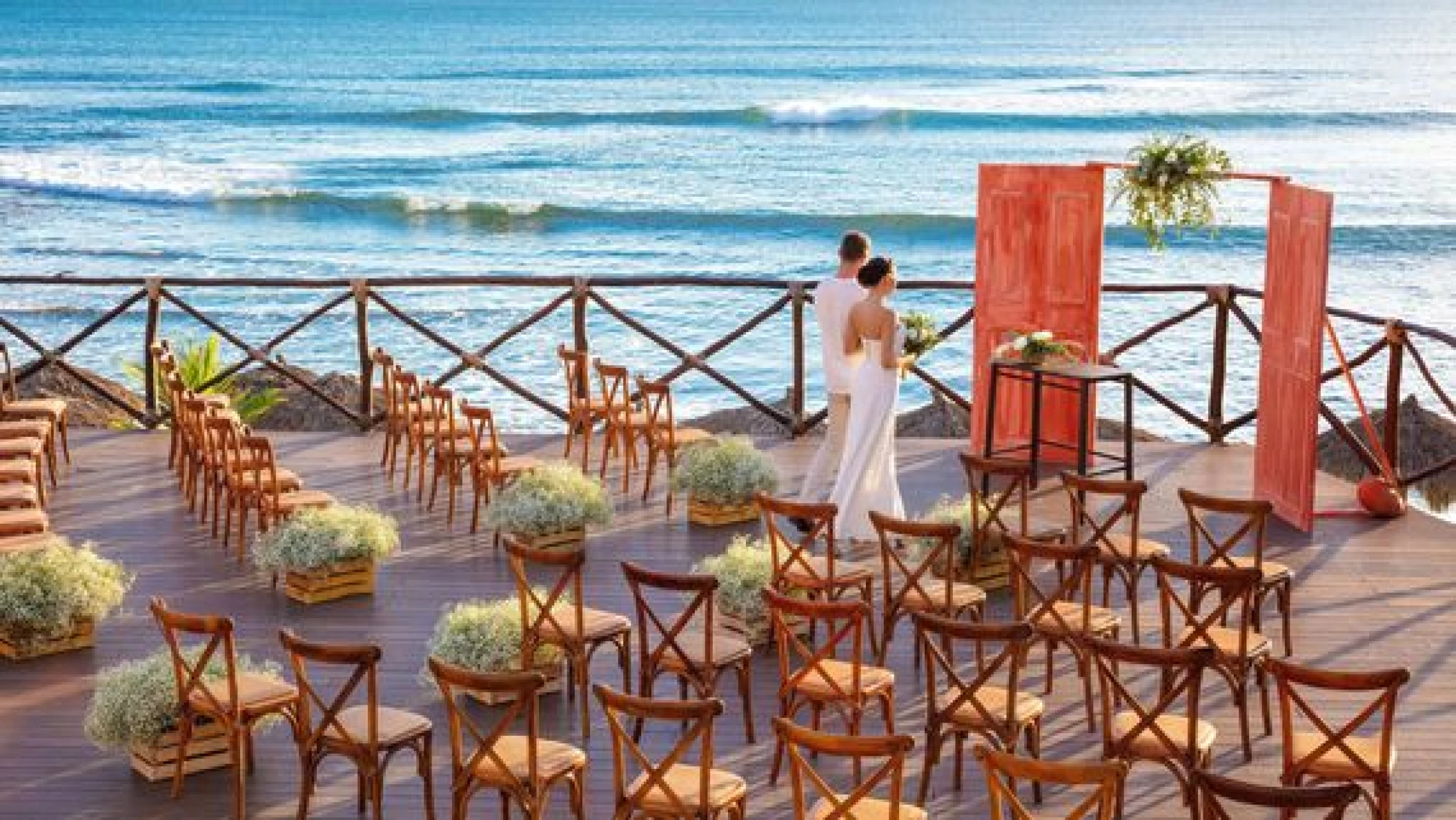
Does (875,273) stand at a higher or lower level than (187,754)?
higher

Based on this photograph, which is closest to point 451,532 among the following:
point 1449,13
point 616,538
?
point 616,538

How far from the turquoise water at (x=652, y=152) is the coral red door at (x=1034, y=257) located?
384 inches

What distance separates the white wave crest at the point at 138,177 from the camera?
154 ft

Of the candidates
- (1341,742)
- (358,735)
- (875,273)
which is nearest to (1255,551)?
(875,273)

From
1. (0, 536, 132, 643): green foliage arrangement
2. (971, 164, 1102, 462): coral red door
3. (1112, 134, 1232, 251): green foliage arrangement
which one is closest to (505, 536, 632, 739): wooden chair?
(0, 536, 132, 643): green foliage arrangement

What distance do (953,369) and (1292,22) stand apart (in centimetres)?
7057

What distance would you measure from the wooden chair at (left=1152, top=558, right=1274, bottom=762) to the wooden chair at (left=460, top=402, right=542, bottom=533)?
484 cm

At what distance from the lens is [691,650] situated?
9008 millimetres

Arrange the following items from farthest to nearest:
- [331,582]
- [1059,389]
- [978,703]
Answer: [1059,389] → [331,582] → [978,703]

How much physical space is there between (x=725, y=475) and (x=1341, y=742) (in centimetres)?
589

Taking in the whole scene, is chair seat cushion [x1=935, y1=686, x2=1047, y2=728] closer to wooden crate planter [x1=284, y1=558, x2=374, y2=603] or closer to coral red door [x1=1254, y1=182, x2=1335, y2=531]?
wooden crate planter [x1=284, y1=558, x2=374, y2=603]

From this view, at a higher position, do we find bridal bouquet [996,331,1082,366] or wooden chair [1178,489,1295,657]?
bridal bouquet [996,331,1082,366]

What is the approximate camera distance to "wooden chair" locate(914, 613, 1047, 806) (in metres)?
7.56

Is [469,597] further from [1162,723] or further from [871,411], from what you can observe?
[1162,723]
